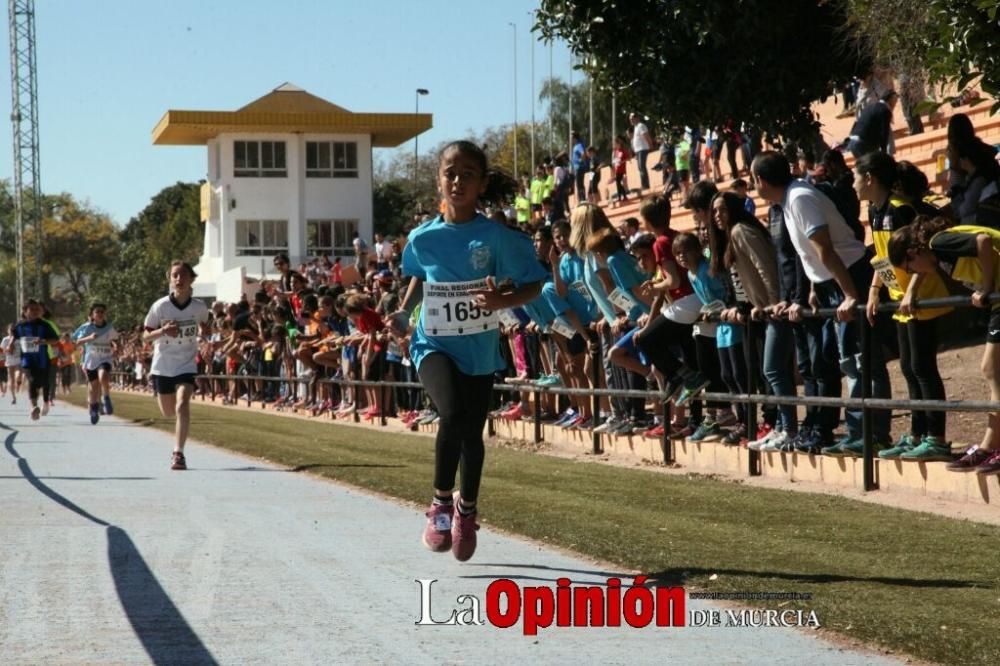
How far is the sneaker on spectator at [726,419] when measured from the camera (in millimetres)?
14594

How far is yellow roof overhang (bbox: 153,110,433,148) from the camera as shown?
279 ft

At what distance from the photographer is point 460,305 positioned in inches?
336

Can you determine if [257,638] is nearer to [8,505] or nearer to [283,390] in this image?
[8,505]

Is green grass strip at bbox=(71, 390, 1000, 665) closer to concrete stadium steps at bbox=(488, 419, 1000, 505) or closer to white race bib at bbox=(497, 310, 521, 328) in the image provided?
concrete stadium steps at bbox=(488, 419, 1000, 505)

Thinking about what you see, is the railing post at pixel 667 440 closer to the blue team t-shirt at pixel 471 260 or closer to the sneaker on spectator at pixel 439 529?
the blue team t-shirt at pixel 471 260

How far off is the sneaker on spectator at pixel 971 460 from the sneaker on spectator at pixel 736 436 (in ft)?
10.9

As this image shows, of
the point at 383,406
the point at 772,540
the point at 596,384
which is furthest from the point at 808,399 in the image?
the point at 383,406

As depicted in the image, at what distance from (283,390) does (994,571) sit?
27.9 metres

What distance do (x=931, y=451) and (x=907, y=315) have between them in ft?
3.07

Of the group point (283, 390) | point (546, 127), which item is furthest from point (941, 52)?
point (546, 127)

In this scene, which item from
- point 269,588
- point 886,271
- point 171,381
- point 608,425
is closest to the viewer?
point 269,588

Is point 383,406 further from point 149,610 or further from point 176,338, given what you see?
point 149,610

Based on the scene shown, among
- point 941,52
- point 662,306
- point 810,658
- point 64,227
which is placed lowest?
point 810,658

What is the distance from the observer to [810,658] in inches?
232
